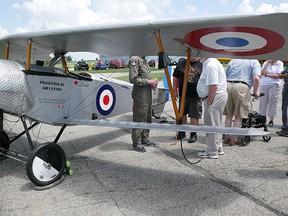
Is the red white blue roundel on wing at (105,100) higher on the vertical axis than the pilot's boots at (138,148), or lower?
higher

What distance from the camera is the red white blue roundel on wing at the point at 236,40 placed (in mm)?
3037

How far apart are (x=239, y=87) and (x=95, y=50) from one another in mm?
2862

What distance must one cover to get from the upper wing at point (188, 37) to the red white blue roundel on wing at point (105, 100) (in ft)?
2.34

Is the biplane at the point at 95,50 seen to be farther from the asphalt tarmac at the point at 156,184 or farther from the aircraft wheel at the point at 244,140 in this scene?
the aircraft wheel at the point at 244,140

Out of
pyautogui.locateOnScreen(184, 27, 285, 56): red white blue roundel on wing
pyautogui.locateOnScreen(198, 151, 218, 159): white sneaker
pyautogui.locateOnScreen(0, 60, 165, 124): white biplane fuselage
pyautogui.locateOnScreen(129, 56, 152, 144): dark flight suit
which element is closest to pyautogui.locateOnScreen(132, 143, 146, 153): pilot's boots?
pyautogui.locateOnScreen(129, 56, 152, 144): dark flight suit

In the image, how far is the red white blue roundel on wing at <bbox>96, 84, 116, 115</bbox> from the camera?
5231mm

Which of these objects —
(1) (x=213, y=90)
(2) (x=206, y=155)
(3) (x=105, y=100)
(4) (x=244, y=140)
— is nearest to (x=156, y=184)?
(2) (x=206, y=155)

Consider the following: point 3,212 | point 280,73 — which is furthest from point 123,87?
point 280,73

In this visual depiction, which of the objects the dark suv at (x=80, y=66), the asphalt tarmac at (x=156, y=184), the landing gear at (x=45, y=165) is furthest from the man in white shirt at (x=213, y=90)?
the dark suv at (x=80, y=66)

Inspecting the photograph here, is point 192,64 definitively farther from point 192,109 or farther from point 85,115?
point 85,115

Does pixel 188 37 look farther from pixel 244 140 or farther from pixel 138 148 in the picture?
pixel 244 140

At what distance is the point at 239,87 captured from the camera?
5387mm

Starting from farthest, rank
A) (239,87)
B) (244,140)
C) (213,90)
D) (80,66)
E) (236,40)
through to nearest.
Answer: (80,66) → (244,140) → (239,87) → (213,90) → (236,40)

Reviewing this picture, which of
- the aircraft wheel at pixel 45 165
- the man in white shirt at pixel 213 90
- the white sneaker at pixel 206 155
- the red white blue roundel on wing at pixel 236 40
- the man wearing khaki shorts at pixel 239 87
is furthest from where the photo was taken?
the man wearing khaki shorts at pixel 239 87
